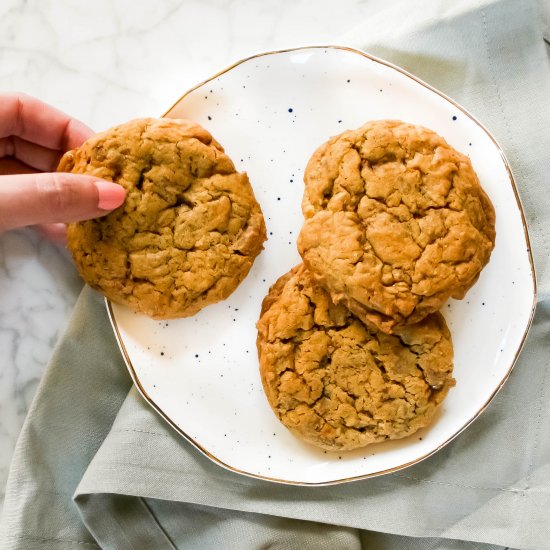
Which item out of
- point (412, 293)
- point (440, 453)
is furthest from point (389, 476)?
point (412, 293)

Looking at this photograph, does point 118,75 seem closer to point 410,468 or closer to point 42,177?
point 42,177

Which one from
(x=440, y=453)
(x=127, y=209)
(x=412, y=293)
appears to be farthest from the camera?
(x=440, y=453)

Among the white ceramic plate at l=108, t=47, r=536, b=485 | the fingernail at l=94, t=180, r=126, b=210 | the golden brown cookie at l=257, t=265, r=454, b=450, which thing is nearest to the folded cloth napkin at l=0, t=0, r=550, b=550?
the white ceramic plate at l=108, t=47, r=536, b=485

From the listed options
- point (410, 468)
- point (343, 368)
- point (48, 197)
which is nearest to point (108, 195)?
point (48, 197)

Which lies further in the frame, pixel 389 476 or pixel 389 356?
pixel 389 476

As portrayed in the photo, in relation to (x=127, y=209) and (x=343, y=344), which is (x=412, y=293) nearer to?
(x=343, y=344)

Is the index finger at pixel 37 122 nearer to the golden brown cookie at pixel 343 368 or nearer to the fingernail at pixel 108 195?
the fingernail at pixel 108 195

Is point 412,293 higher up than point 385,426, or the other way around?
point 412,293
